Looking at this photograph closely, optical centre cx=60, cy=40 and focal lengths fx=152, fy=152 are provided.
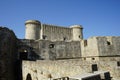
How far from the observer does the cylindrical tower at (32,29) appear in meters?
23.8

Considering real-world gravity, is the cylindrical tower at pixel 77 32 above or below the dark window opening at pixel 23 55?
above

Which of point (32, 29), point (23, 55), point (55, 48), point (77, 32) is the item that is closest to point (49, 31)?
point (32, 29)

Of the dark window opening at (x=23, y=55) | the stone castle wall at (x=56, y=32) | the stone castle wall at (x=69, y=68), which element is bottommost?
the stone castle wall at (x=69, y=68)

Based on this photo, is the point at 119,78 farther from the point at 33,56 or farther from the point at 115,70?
the point at 33,56

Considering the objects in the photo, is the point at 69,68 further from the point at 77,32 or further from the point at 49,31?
the point at 77,32

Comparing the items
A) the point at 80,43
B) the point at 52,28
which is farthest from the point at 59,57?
the point at 52,28

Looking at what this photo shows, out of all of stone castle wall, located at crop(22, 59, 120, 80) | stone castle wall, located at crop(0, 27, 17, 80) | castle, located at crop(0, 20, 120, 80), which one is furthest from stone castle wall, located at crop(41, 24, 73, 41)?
stone castle wall, located at crop(22, 59, 120, 80)

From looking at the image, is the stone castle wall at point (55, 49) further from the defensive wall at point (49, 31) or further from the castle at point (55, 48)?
the defensive wall at point (49, 31)

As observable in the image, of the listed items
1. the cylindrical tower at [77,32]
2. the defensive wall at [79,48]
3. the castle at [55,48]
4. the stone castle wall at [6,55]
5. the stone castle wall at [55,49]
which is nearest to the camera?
the stone castle wall at [6,55]

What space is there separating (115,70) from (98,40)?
9.13 metres

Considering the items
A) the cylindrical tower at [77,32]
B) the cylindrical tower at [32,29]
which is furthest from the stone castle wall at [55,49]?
the cylindrical tower at [77,32]

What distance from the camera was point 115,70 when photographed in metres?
11.7

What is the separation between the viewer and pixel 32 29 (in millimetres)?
23828

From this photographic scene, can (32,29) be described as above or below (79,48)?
above
